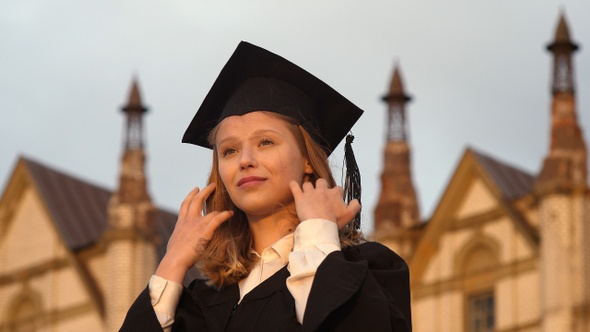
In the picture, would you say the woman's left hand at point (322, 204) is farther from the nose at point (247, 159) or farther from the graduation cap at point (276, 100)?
the graduation cap at point (276, 100)

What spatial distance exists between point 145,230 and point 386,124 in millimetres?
4137

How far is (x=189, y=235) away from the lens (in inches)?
225

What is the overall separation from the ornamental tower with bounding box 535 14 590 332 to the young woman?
729 inches

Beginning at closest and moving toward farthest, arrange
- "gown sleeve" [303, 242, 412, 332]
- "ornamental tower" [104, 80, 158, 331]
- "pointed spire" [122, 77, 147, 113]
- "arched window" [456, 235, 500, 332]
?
"gown sleeve" [303, 242, 412, 332] → "arched window" [456, 235, 500, 332] → "ornamental tower" [104, 80, 158, 331] → "pointed spire" [122, 77, 147, 113]

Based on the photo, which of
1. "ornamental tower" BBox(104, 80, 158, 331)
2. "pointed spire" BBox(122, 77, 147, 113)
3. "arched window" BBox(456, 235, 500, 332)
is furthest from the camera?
"pointed spire" BBox(122, 77, 147, 113)

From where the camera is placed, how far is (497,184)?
25.4 meters

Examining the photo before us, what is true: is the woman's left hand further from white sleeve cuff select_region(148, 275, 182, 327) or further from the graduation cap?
white sleeve cuff select_region(148, 275, 182, 327)

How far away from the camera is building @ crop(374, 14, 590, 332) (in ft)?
79.4

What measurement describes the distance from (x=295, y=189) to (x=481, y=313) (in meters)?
20.4

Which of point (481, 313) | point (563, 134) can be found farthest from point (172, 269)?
point (481, 313)

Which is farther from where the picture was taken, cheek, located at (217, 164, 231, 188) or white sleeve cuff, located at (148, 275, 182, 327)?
cheek, located at (217, 164, 231, 188)

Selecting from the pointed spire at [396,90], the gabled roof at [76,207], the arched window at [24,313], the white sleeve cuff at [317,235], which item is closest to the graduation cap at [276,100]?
the white sleeve cuff at [317,235]

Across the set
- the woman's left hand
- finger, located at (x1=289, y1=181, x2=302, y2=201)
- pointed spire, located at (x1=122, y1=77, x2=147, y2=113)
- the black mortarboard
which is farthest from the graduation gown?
pointed spire, located at (x1=122, y1=77, x2=147, y2=113)

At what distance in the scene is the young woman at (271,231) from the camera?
5312 mm
